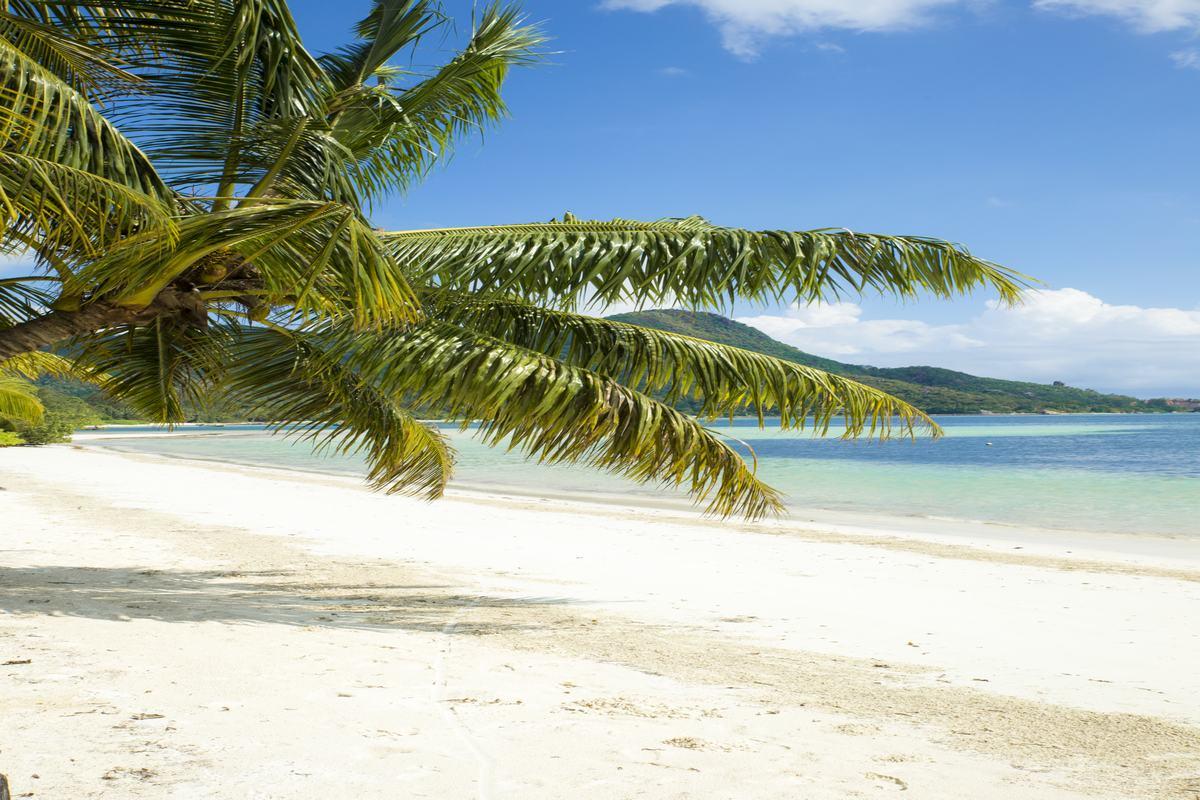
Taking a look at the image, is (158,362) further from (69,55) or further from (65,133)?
(65,133)

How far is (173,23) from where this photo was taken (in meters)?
5.70

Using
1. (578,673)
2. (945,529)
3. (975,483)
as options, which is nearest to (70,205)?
(578,673)

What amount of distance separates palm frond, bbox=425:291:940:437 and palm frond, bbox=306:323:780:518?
53 centimetres

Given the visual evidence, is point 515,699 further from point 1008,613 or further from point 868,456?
point 868,456

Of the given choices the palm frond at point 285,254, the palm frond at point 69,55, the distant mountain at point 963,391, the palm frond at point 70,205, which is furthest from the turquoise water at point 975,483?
the distant mountain at point 963,391

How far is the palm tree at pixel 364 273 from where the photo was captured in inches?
207

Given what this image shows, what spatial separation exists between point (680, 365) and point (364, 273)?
10.7ft

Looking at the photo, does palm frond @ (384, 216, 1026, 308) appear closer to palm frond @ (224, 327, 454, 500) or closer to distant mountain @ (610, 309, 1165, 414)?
palm frond @ (224, 327, 454, 500)

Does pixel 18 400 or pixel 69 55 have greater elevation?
pixel 69 55

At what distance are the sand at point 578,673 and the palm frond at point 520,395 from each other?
1.30 metres

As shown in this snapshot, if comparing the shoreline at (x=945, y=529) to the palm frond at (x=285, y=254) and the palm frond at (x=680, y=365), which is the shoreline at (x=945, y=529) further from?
the palm frond at (x=285, y=254)

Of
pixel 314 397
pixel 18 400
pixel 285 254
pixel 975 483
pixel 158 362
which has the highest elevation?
pixel 285 254

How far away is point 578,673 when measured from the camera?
4980mm

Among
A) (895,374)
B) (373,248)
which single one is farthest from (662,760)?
(895,374)
